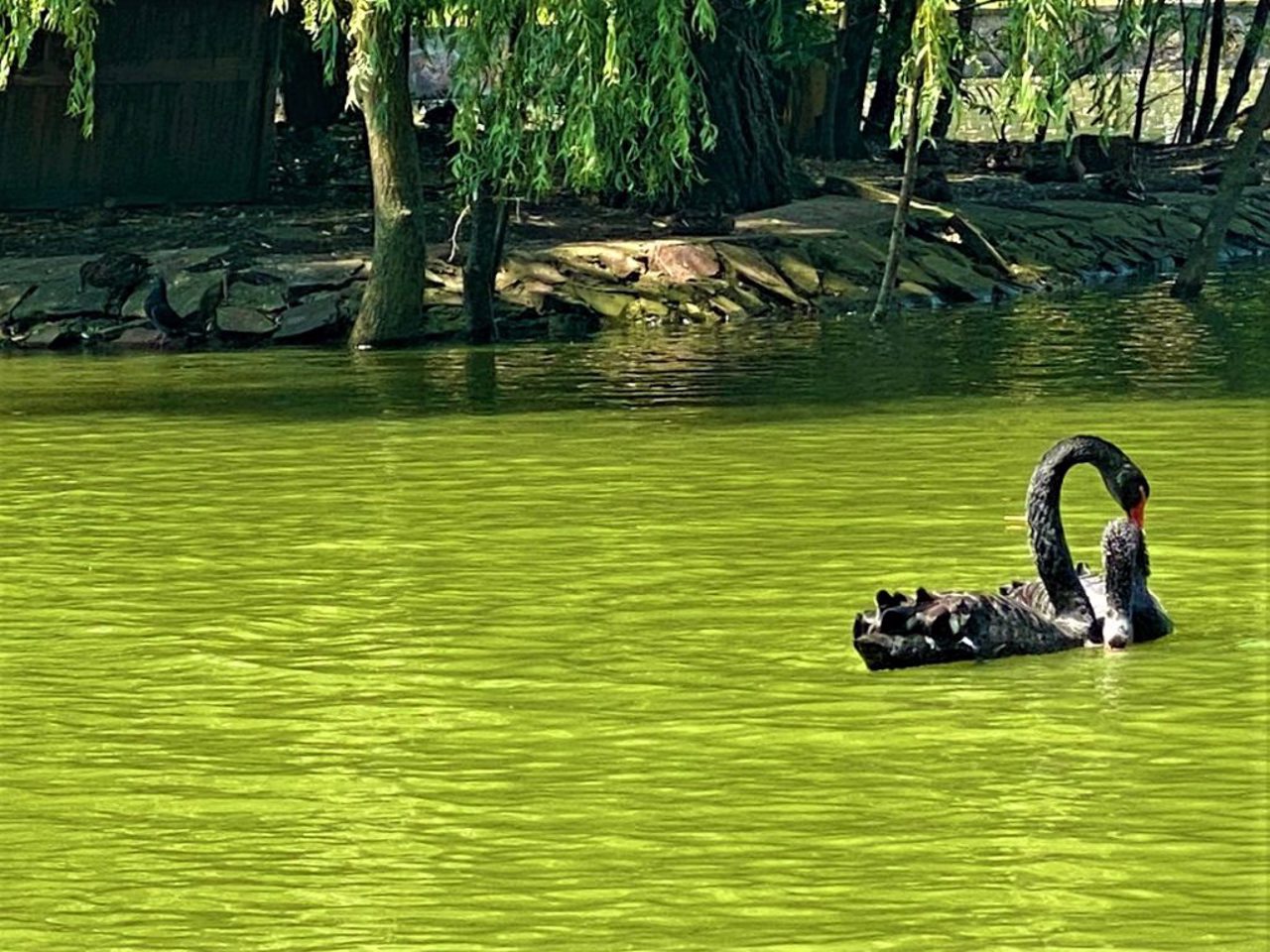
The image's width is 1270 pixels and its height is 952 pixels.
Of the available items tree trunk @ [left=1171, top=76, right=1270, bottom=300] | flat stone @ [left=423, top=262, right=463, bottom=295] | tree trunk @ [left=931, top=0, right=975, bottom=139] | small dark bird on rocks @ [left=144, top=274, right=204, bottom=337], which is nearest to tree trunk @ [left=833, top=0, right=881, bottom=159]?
tree trunk @ [left=931, top=0, right=975, bottom=139]

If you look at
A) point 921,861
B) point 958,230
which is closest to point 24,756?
point 921,861

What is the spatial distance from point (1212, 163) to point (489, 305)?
908 inches

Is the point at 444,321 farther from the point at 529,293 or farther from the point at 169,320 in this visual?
the point at 169,320

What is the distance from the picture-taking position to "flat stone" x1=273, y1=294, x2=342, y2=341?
1110 inches

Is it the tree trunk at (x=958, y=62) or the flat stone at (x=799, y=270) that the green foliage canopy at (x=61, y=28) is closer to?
the tree trunk at (x=958, y=62)

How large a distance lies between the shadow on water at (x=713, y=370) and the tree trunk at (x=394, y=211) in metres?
0.56

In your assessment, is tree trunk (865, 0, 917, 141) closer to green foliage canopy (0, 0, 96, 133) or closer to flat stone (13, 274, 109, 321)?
flat stone (13, 274, 109, 321)

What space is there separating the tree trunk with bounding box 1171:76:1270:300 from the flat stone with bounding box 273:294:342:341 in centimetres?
971

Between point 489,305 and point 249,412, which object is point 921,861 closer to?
point 249,412

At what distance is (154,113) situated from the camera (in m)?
34.3

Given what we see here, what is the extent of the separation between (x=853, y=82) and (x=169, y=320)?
19252 millimetres

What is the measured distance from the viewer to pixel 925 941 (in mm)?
7988

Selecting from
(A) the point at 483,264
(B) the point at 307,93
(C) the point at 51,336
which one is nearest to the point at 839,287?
(A) the point at 483,264

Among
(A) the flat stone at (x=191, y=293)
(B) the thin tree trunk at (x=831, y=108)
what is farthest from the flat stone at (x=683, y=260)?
(B) the thin tree trunk at (x=831, y=108)
